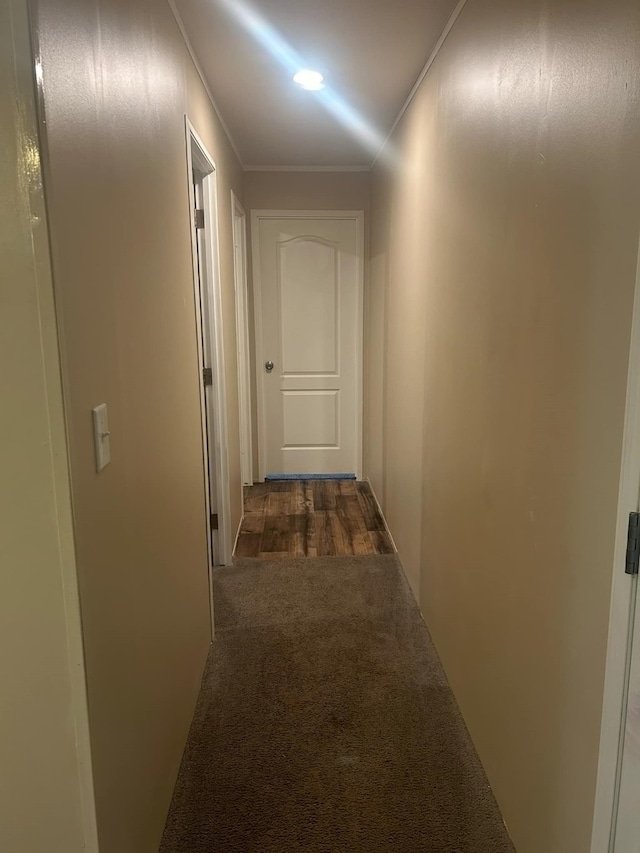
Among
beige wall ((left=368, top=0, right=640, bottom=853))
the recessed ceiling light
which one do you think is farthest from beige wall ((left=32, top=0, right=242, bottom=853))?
beige wall ((left=368, top=0, right=640, bottom=853))

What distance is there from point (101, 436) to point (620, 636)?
3.33ft

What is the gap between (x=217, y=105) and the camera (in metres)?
3.05

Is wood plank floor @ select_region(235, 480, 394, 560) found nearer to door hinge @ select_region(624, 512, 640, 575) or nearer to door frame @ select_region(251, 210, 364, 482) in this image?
door frame @ select_region(251, 210, 364, 482)

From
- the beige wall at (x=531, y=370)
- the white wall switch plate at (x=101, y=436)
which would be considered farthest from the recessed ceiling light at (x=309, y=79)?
the white wall switch plate at (x=101, y=436)

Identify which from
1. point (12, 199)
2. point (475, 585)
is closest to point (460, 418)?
point (475, 585)

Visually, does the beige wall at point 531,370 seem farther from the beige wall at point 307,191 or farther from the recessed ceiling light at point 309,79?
the beige wall at point 307,191

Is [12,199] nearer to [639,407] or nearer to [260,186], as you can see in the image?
[639,407]

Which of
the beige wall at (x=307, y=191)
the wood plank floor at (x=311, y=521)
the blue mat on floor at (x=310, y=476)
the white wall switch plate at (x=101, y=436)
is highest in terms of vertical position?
the beige wall at (x=307, y=191)

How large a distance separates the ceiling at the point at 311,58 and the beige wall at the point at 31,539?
1371 mm

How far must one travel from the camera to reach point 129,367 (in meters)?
1.39

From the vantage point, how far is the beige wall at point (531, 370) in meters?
1.10

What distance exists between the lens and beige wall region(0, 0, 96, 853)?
0.96 metres

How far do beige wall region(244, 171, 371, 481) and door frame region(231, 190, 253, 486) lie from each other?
0.62 feet

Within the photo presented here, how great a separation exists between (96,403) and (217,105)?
96.9 inches
